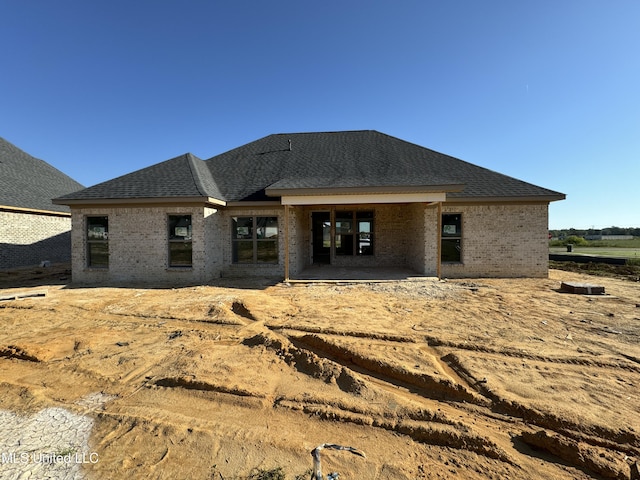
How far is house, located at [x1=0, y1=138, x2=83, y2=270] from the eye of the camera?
48.0ft

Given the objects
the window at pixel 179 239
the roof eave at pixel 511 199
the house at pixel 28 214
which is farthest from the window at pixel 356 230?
the house at pixel 28 214

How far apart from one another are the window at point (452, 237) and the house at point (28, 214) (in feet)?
60.1

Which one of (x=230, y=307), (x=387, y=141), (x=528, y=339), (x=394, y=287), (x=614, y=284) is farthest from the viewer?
(x=387, y=141)

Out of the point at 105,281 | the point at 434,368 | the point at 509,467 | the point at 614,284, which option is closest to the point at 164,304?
the point at 105,281

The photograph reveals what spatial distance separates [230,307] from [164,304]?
1883mm

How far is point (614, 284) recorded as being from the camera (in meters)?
10.4

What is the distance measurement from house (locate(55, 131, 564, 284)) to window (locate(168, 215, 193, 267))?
0.04 m

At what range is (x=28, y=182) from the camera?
1742 centimetres

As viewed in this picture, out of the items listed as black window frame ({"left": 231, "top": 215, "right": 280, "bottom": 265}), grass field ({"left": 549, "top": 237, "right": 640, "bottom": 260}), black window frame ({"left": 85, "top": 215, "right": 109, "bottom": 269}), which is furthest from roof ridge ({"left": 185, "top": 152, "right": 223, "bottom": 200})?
grass field ({"left": 549, "top": 237, "right": 640, "bottom": 260})

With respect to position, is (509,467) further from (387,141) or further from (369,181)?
(387,141)

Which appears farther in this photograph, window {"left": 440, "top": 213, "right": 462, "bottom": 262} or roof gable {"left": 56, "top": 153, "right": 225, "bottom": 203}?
window {"left": 440, "top": 213, "right": 462, "bottom": 262}

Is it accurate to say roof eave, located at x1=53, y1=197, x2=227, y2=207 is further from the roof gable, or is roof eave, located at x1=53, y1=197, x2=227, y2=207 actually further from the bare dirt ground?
the bare dirt ground

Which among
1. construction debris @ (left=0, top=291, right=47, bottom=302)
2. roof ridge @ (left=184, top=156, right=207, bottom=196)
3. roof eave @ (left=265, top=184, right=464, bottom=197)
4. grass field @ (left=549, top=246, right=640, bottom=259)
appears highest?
roof ridge @ (left=184, top=156, right=207, bottom=196)

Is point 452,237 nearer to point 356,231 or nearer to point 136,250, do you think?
point 356,231
